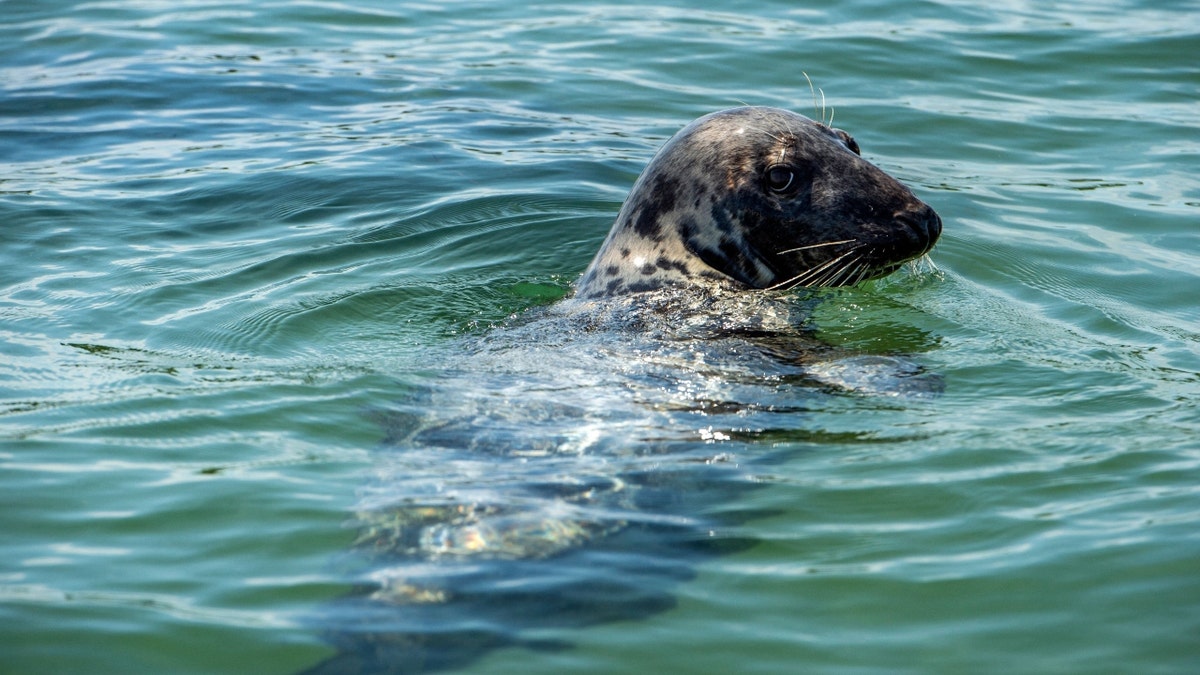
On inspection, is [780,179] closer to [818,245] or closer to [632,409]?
[818,245]

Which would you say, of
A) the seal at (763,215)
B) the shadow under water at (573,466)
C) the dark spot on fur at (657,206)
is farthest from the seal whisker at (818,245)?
the dark spot on fur at (657,206)

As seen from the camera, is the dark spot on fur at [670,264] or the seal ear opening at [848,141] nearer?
the dark spot on fur at [670,264]

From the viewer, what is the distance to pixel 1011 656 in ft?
12.2

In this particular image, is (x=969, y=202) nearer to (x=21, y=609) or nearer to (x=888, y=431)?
(x=888, y=431)

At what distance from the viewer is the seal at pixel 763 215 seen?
621 cm

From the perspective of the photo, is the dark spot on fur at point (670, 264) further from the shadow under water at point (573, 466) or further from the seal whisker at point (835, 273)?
the seal whisker at point (835, 273)

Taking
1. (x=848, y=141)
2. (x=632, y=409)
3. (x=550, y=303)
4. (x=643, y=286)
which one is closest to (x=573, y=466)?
(x=632, y=409)

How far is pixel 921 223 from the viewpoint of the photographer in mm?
6191

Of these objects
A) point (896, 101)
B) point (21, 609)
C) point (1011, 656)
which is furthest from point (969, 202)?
point (21, 609)

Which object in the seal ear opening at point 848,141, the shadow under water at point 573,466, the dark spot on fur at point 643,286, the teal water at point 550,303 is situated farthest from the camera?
the seal ear opening at point 848,141

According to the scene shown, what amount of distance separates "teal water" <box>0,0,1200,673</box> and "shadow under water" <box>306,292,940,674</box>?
Answer: 0.05 m

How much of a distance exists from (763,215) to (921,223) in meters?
0.70

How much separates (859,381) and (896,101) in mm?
5822

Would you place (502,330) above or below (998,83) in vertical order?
below
